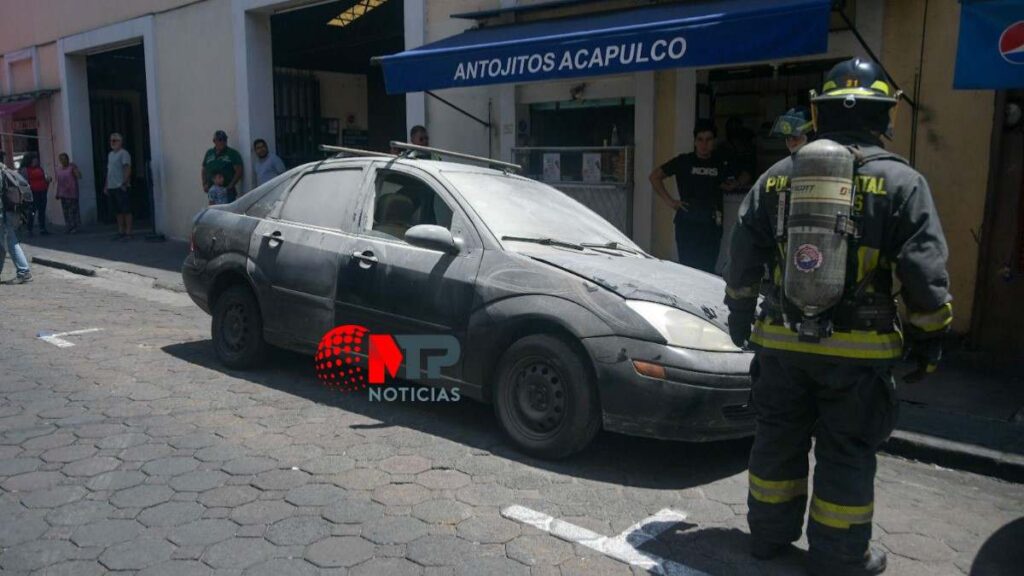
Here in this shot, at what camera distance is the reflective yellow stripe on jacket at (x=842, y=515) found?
3.13 m

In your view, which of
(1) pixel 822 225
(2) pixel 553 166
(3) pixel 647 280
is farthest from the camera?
(2) pixel 553 166

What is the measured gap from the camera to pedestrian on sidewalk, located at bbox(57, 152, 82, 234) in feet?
54.4

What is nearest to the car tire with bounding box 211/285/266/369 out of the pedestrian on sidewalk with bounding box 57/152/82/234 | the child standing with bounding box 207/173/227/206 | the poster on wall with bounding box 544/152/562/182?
the poster on wall with bounding box 544/152/562/182

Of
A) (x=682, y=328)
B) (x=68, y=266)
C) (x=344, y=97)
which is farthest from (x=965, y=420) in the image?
(x=344, y=97)

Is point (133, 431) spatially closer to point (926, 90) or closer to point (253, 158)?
point (926, 90)

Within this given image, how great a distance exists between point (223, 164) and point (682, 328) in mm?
9978

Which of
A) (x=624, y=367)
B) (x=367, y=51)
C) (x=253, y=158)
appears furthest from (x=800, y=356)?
(x=367, y=51)

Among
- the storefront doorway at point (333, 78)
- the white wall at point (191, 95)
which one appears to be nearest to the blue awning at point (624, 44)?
the storefront doorway at point (333, 78)

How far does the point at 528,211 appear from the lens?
17.2ft

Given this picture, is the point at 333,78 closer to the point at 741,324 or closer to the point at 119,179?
the point at 119,179

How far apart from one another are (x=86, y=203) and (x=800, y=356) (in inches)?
714

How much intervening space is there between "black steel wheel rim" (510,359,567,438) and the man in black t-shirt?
3695mm

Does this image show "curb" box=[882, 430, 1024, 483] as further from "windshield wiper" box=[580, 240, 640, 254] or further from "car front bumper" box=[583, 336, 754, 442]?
"windshield wiper" box=[580, 240, 640, 254]

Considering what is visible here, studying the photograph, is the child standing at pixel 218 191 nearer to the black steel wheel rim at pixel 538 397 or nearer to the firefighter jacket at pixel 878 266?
the black steel wheel rim at pixel 538 397
